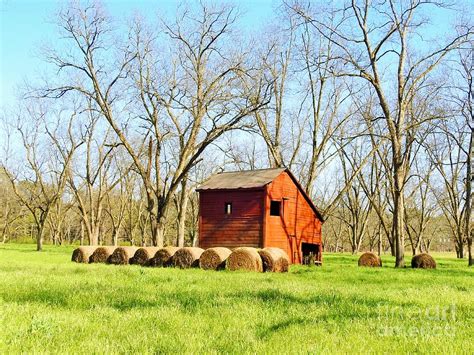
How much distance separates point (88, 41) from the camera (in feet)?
95.5

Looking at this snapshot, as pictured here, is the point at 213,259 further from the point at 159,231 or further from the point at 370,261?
the point at 370,261

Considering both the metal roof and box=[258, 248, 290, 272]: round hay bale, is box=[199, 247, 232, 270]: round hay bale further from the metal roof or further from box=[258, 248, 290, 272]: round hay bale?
the metal roof

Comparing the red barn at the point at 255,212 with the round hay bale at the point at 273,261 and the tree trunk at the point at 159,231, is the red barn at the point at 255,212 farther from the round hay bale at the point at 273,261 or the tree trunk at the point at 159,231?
the round hay bale at the point at 273,261

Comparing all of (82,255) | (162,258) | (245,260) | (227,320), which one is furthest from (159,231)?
(227,320)

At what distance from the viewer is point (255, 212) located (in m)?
28.0

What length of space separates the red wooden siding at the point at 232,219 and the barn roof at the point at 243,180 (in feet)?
1.11

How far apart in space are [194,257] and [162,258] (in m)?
2.23

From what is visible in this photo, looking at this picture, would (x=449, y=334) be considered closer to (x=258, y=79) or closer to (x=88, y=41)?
(x=258, y=79)

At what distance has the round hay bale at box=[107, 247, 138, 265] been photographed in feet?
76.4

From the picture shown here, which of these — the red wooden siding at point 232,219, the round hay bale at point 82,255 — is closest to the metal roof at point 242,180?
the red wooden siding at point 232,219

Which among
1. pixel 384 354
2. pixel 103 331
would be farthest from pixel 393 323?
pixel 103 331

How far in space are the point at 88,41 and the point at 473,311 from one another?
89.0ft

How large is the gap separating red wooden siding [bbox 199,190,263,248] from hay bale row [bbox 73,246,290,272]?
626 cm

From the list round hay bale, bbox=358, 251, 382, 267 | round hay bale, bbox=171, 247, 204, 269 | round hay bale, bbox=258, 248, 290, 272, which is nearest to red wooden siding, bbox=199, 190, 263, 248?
round hay bale, bbox=358, 251, 382, 267
